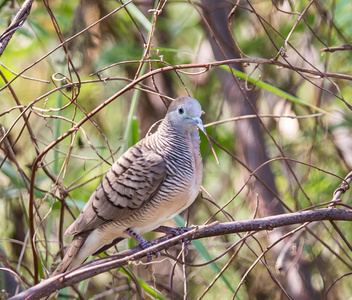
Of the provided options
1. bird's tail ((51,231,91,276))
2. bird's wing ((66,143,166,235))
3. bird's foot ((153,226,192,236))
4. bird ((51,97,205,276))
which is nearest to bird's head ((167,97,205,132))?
bird ((51,97,205,276))

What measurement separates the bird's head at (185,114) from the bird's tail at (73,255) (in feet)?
2.00

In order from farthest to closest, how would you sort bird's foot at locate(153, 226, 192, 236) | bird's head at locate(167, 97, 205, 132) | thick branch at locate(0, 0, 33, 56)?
bird's foot at locate(153, 226, 192, 236) → bird's head at locate(167, 97, 205, 132) → thick branch at locate(0, 0, 33, 56)

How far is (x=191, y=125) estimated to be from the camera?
7.88ft

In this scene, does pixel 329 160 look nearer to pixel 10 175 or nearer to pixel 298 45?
pixel 298 45

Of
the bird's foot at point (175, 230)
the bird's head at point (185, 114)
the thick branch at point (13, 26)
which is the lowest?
the bird's foot at point (175, 230)

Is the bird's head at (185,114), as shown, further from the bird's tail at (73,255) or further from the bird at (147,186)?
the bird's tail at (73,255)

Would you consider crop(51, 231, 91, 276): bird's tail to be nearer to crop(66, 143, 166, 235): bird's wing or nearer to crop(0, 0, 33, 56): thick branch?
crop(66, 143, 166, 235): bird's wing

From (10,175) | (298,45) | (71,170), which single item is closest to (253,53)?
(298,45)

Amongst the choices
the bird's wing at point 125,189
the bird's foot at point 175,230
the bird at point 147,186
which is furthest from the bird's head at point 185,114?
the bird's foot at point 175,230

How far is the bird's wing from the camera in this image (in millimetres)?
2369

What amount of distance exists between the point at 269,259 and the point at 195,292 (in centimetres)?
54

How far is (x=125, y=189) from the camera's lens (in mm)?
2391

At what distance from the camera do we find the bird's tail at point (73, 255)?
243 cm

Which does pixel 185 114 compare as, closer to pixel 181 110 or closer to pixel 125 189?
pixel 181 110
